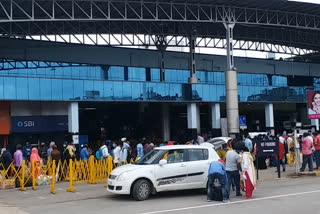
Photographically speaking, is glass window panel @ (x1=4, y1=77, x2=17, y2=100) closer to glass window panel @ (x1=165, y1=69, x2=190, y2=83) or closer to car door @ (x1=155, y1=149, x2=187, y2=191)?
glass window panel @ (x1=165, y1=69, x2=190, y2=83)

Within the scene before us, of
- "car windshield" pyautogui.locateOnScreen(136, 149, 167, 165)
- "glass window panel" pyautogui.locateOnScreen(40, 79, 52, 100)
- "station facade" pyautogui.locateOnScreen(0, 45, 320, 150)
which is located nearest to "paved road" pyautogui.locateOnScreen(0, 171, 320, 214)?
"car windshield" pyautogui.locateOnScreen(136, 149, 167, 165)

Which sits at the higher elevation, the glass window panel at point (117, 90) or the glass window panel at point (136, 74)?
the glass window panel at point (136, 74)

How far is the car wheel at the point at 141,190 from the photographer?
12102 mm

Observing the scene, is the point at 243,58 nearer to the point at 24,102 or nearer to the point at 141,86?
the point at 141,86

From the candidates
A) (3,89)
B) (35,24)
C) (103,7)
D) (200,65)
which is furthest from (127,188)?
(200,65)

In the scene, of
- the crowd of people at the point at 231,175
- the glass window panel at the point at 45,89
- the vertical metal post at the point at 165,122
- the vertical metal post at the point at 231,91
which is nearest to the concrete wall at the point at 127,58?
the glass window panel at the point at 45,89

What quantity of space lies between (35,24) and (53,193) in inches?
952

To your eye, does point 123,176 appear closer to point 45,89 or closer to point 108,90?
point 45,89

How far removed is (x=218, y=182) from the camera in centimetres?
1157

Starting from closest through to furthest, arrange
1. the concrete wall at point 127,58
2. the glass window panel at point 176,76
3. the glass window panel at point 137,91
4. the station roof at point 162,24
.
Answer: the station roof at point 162,24
the concrete wall at point 127,58
the glass window panel at point 137,91
the glass window panel at point 176,76

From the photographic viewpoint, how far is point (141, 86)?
36.4 meters

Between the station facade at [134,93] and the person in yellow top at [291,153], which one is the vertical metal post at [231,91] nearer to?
the station facade at [134,93]

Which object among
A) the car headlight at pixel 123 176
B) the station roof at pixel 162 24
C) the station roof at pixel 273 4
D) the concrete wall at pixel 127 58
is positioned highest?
the station roof at pixel 273 4

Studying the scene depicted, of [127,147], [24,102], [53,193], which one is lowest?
[53,193]
